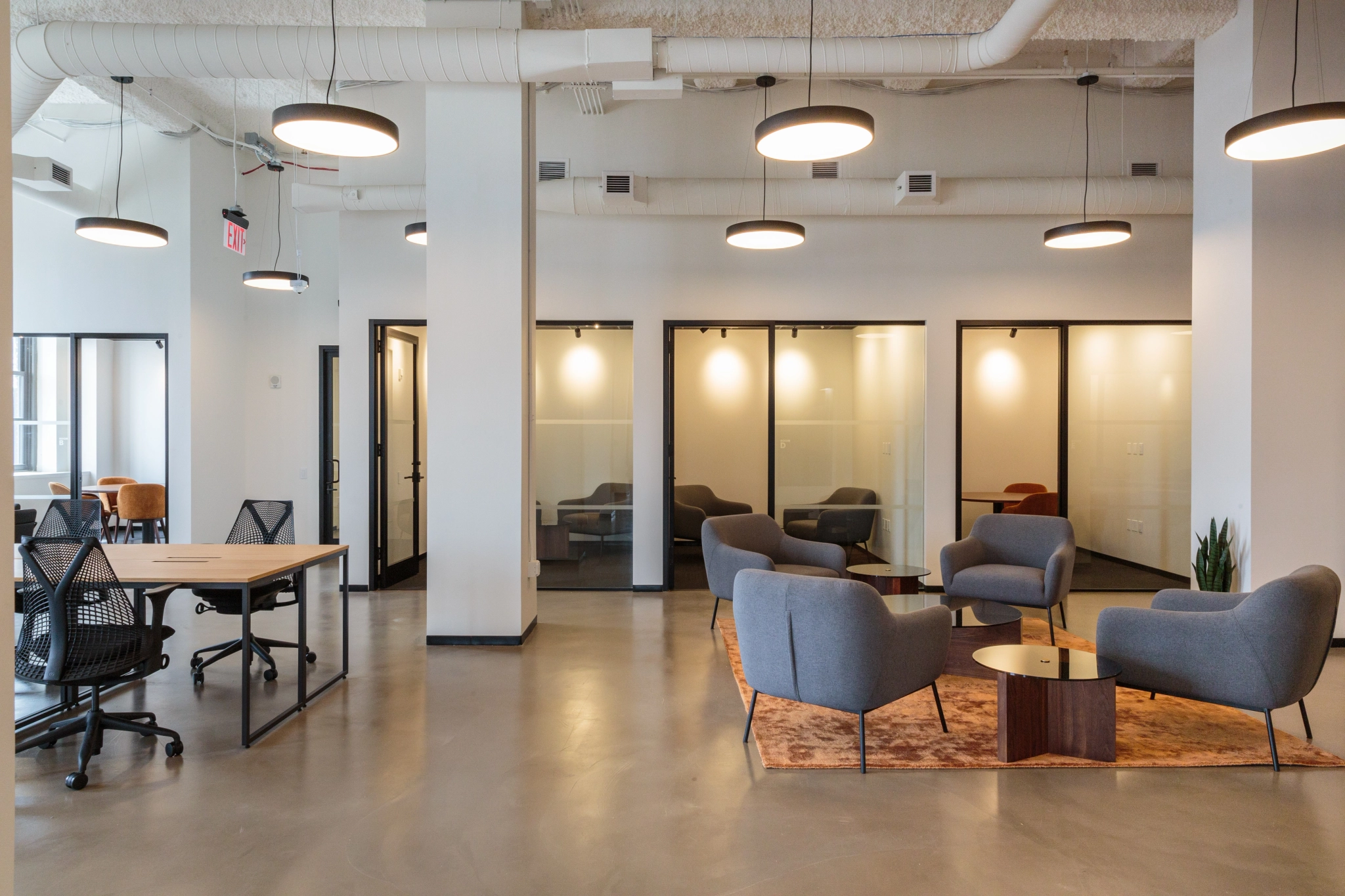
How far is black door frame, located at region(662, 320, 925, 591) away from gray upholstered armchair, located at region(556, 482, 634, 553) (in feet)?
1.25

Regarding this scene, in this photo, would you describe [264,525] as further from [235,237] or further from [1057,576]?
[1057,576]

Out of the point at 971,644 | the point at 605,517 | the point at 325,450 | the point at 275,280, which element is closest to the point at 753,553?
the point at 971,644

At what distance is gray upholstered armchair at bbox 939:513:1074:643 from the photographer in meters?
5.93

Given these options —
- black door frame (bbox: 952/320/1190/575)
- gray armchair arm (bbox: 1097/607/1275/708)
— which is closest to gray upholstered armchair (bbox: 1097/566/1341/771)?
gray armchair arm (bbox: 1097/607/1275/708)

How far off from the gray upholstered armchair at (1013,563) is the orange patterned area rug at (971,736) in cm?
114

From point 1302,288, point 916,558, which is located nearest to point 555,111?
point 916,558

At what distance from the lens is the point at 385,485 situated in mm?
8375

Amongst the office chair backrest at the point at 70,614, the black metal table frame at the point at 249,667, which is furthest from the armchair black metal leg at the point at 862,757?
the office chair backrest at the point at 70,614

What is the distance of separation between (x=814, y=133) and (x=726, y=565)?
3.19m

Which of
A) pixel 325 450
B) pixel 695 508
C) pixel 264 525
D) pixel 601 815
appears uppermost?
pixel 325 450

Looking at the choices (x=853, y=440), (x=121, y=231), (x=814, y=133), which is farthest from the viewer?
(x=853, y=440)

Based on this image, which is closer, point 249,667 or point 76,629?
point 76,629

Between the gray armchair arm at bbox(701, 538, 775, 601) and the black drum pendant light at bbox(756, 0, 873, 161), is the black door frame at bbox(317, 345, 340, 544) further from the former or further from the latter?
the black drum pendant light at bbox(756, 0, 873, 161)

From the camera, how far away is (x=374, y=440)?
8.21 m
